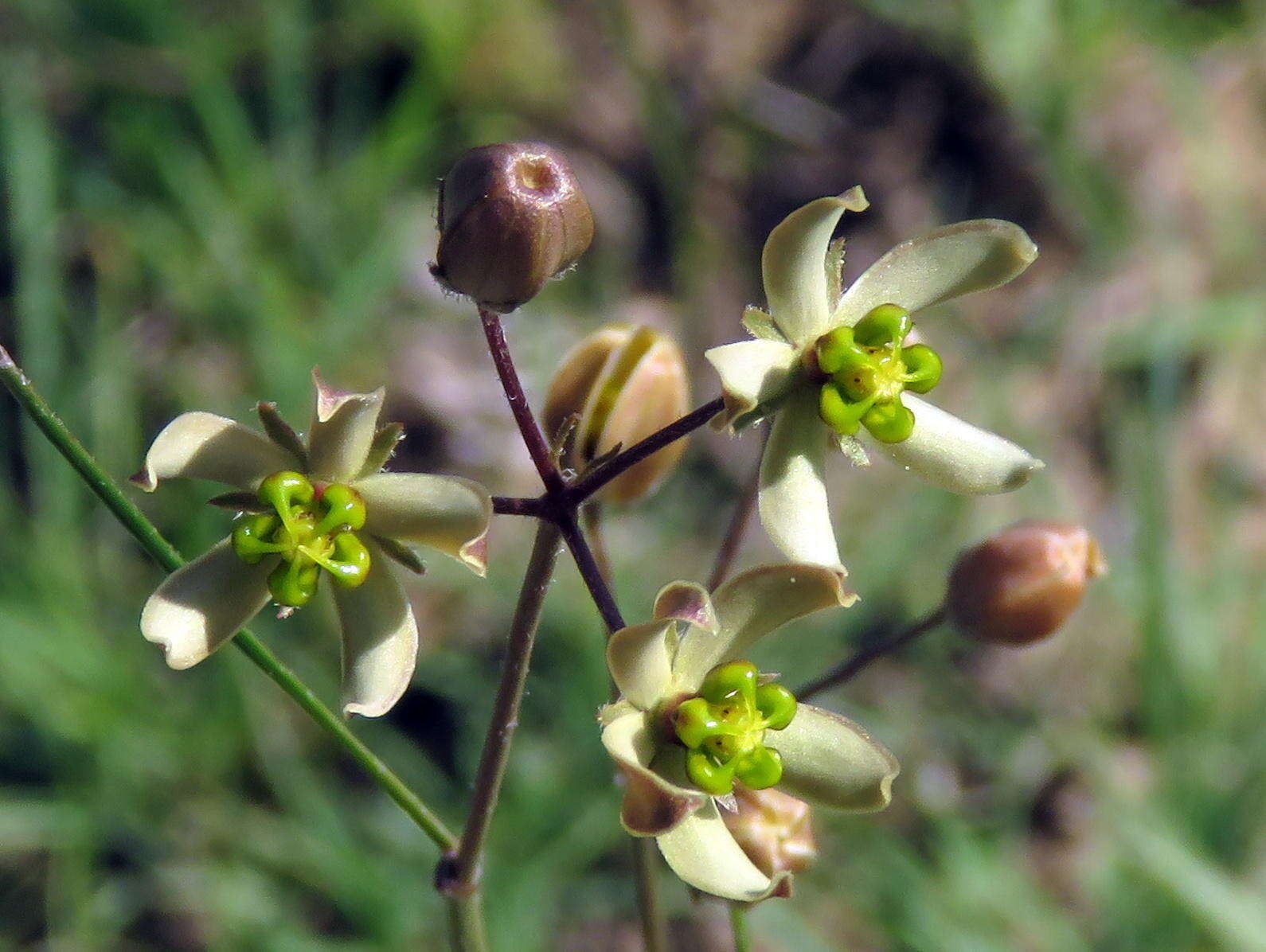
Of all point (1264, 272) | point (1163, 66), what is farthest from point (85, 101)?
point (1264, 272)

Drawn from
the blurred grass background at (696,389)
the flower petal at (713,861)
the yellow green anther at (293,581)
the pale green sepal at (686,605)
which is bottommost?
the blurred grass background at (696,389)

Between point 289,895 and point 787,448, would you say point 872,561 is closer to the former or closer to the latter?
point 289,895

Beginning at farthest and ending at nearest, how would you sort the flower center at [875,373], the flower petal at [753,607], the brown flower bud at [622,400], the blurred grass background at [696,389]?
1. the blurred grass background at [696,389]
2. the brown flower bud at [622,400]
3. the flower center at [875,373]
4. the flower petal at [753,607]

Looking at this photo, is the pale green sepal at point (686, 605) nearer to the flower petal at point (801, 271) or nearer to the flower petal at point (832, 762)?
the flower petal at point (832, 762)

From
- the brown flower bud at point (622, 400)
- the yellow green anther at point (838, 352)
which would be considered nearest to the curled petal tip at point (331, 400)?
the brown flower bud at point (622, 400)

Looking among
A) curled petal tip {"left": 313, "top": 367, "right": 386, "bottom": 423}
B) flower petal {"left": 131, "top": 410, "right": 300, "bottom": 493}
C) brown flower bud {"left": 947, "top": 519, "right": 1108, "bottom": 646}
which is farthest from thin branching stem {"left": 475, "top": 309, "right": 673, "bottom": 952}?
brown flower bud {"left": 947, "top": 519, "right": 1108, "bottom": 646}

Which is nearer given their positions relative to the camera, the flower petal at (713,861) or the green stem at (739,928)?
the flower petal at (713,861)
